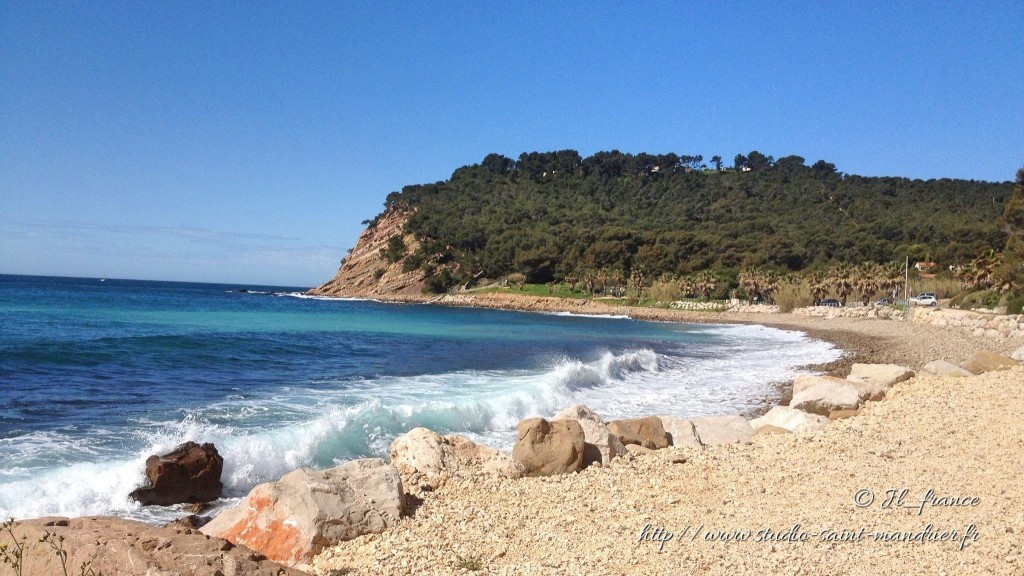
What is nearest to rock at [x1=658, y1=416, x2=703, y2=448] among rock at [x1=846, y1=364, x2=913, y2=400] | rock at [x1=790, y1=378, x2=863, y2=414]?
rock at [x1=790, y1=378, x2=863, y2=414]

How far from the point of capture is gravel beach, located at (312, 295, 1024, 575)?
17.0 ft

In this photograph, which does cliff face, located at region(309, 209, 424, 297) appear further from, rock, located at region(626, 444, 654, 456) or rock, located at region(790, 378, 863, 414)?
rock, located at region(626, 444, 654, 456)

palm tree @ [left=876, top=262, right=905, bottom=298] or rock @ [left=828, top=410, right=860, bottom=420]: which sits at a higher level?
palm tree @ [left=876, top=262, right=905, bottom=298]

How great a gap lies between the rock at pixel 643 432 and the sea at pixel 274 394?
6.61 feet

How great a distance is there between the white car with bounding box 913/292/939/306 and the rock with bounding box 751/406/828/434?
5463cm

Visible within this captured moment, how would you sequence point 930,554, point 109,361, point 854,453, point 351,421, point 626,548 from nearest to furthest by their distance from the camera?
point 930,554 → point 626,548 → point 854,453 → point 351,421 → point 109,361

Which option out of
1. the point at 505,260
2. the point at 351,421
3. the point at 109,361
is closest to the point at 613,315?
the point at 505,260

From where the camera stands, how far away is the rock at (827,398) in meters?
12.1

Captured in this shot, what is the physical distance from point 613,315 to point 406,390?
56.4 metres

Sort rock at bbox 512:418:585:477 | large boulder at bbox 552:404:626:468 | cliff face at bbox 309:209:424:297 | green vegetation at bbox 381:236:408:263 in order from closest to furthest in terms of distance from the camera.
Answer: rock at bbox 512:418:585:477 → large boulder at bbox 552:404:626:468 → cliff face at bbox 309:209:424:297 → green vegetation at bbox 381:236:408:263

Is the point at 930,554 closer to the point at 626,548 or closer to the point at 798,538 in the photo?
the point at 798,538

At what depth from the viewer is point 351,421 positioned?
11852mm

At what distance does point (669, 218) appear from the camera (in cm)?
12469

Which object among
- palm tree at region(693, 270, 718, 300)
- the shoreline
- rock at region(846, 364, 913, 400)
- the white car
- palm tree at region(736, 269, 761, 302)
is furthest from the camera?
palm tree at region(693, 270, 718, 300)
